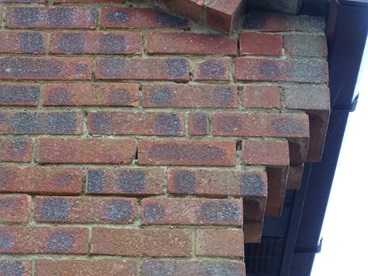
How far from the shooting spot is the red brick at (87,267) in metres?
2.57

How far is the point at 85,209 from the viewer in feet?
8.79

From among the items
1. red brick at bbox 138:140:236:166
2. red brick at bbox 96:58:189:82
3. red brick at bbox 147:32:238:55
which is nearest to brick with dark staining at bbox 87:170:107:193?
red brick at bbox 138:140:236:166

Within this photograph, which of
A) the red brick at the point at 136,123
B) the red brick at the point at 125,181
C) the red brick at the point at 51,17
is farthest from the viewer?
the red brick at the point at 51,17

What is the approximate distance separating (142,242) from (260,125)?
1.65 ft

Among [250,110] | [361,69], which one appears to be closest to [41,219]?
[250,110]

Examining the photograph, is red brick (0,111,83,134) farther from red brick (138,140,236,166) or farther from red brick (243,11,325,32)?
red brick (243,11,325,32)

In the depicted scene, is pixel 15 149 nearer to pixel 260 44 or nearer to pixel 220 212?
pixel 220 212


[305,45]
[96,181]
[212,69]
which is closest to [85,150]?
[96,181]

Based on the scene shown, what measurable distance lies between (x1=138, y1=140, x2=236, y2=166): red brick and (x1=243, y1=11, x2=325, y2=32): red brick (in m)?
0.46

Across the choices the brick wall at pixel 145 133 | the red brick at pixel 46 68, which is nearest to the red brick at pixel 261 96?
the brick wall at pixel 145 133

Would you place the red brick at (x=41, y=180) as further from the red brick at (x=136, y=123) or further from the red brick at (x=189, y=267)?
the red brick at (x=189, y=267)

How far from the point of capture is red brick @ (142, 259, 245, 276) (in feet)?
8.43

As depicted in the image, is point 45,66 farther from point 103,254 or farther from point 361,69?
point 361,69

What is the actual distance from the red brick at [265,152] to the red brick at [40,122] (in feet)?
1.54
